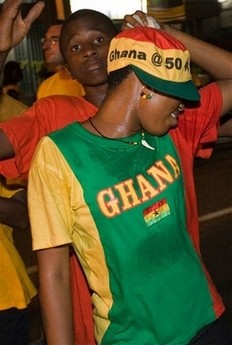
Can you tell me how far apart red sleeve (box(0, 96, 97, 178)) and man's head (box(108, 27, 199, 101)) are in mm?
569

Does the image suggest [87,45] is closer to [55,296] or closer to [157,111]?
[157,111]

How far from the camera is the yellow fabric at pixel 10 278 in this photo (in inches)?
142

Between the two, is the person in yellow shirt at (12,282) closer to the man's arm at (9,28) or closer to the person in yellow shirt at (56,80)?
the man's arm at (9,28)

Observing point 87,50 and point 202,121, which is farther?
point 87,50

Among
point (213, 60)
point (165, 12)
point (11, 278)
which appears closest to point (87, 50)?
point (213, 60)

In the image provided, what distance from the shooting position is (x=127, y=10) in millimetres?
15891

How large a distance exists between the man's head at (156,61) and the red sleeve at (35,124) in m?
0.57

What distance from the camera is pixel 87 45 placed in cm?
357

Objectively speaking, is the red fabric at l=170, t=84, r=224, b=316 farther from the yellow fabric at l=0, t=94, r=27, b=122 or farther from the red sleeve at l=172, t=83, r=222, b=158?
the yellow fabric at l=0, t=94, r=27, b=122

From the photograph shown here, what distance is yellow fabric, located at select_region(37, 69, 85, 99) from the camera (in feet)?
16.2

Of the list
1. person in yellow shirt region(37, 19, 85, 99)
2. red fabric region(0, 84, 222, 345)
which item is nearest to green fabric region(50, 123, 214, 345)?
red fabric region(0, 84, 222, 345)

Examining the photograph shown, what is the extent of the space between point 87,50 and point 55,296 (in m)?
1.23

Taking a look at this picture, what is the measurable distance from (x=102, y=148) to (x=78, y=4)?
33.2 ft

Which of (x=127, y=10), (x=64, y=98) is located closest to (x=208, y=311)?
(x=64, y=98)
